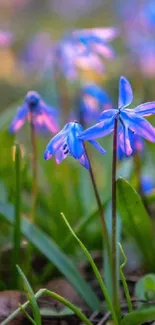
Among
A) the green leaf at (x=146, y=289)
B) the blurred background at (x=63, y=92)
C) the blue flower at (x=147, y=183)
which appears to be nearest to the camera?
the green leaf at (x=146, y=289)

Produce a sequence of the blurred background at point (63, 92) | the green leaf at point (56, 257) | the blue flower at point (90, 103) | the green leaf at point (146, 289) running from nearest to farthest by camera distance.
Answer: the green leaf at point (146, 289) → the green leaf at point (56, 257) → the blurred background at point (63, 92) → the blue flower at point (90, 103)

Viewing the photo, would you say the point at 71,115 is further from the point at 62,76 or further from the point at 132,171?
the point at 132,171

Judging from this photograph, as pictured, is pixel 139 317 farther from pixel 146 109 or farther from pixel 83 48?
pixel 83 48

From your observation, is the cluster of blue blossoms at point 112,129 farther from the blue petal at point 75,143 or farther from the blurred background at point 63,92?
the blurred background at point 63,92

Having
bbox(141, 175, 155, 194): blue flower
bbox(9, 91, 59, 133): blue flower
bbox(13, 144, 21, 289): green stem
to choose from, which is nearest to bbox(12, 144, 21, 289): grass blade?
bbox(13, 144, 21, 289): green stem

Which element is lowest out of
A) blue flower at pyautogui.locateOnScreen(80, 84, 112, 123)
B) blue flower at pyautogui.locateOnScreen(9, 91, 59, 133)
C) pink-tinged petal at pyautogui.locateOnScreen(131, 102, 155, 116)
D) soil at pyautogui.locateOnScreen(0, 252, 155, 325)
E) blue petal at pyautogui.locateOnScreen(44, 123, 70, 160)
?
soil at pyautogui.locateOnScreen(0, 252, 155, 325)

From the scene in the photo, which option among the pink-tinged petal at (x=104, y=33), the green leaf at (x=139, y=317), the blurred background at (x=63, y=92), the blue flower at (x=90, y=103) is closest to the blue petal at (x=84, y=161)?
the green leaf at (x=139, y=317)

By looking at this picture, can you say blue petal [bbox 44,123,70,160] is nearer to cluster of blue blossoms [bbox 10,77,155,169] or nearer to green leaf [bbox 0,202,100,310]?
cluster of blue blossoms [bbox 10,77,155,169]

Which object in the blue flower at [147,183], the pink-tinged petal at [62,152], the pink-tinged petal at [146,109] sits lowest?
the pink-tinged petal at [62,152]

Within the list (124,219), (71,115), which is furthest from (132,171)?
(71,115)
